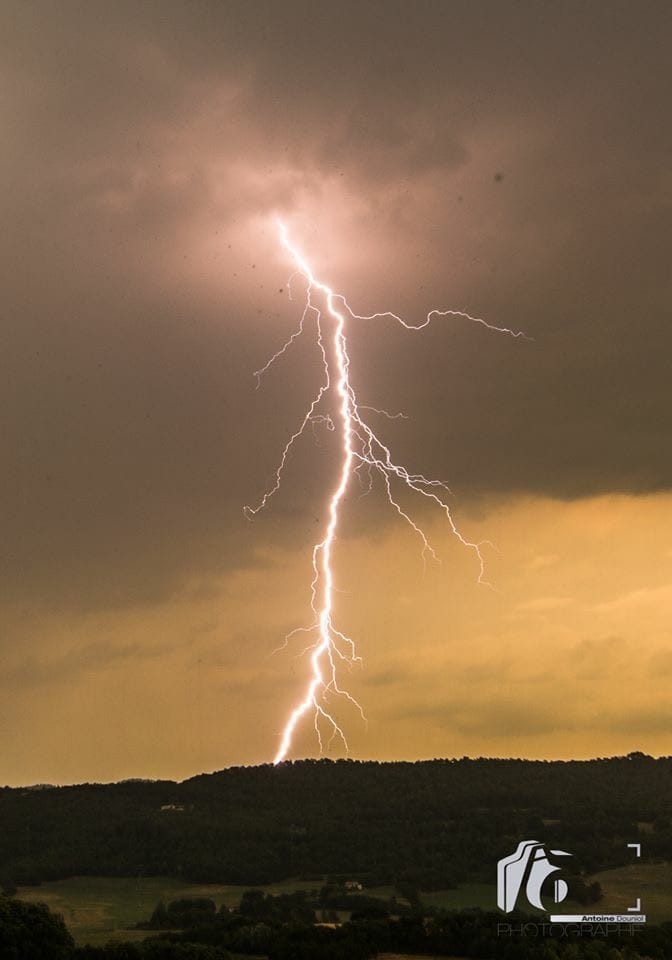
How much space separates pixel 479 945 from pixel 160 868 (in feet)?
149

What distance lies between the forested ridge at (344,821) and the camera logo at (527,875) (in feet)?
4.65

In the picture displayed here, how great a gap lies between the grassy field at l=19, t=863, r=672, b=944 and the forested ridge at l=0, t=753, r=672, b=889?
156cm

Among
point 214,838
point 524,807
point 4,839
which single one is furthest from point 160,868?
point 524,807

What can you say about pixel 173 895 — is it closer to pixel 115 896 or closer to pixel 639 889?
pixel 115 896

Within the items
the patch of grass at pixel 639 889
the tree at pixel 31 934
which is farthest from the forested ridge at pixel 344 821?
the tree at pixel 31 934

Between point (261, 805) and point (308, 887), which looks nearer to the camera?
point (308, 887)

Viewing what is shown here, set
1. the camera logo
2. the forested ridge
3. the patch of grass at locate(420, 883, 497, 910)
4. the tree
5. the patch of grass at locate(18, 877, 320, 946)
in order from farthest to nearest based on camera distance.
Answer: the forested ridge → the patch of grass at locate(18, 877, 320, 946) → the patch of grass at locate(420, 883, 497, 910) → the camera logo → the tree

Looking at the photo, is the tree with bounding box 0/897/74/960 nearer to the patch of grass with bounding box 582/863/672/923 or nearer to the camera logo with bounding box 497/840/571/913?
the camera logo with bounding box 497/840/571/913

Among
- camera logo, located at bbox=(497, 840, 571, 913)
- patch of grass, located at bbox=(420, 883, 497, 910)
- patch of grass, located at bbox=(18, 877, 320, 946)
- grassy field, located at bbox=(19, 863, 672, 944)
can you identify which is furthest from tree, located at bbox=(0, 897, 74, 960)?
patch of grass, located at bbox=(420, 883, 497, 910)

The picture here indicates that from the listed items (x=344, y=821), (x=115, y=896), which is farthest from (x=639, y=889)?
(x=115, y=896)

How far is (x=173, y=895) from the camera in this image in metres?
81.2

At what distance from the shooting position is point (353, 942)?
49.2m

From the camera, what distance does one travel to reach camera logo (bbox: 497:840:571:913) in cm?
6838

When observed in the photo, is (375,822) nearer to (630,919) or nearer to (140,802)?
(140,802)
